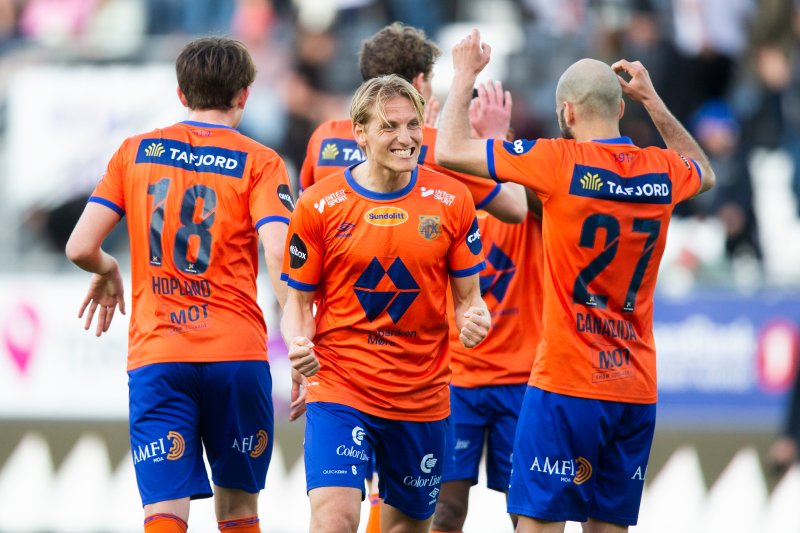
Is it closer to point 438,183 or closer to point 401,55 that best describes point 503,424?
point 438,183

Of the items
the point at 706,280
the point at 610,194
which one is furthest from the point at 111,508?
the point at 610,194

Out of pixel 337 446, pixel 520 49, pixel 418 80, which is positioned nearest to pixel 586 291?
pixel 337 446

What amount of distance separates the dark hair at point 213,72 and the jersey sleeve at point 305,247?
797mm

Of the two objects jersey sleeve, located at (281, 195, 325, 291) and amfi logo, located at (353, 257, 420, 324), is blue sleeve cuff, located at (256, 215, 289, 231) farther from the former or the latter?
amfi logo, located at (353, 257, 420, 324)

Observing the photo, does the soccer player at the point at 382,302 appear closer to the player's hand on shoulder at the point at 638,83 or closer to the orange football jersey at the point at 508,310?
the player's hand on shoulder at the point at 638,83

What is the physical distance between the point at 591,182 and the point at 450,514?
7.57ft

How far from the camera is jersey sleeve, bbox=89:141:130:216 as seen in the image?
6.09 meters

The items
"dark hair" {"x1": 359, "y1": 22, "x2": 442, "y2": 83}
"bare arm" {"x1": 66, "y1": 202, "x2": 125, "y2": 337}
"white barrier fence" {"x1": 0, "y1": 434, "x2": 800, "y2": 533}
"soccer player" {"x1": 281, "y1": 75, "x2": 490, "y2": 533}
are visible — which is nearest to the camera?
"soccer player" {"x1": 281, "y1": 75, "x2": 490, "y2": 533}

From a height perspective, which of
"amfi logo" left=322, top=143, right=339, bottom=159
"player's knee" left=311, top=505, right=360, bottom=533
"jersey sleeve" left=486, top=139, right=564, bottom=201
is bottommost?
"player's knee" left=311, top=505, right=360, bottom=533

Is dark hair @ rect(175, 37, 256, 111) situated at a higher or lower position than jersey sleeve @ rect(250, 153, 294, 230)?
higher

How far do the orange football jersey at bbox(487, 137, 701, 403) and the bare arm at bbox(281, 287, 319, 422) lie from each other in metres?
1.06

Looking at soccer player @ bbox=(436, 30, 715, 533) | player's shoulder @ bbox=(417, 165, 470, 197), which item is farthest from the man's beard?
player's shoulder @ bbox=(417, 165, 470, 197)

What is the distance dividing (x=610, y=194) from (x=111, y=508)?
314 inches

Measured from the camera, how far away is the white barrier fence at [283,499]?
11.7 metres
